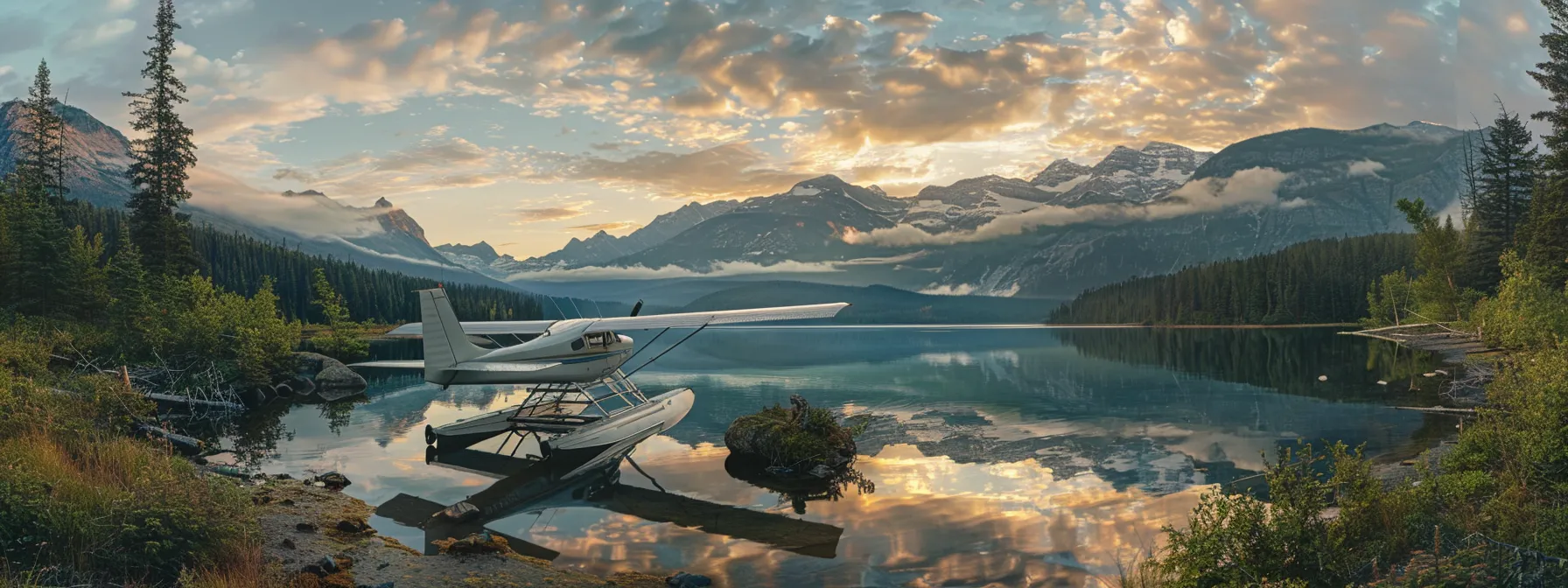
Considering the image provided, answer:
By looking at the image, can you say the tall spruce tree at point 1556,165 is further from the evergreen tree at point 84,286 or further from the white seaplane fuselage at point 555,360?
the evergreen tree at point 84,286

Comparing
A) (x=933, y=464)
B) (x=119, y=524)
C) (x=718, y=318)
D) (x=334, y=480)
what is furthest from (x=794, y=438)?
(x=119, y=524)

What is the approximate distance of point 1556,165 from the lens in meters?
38.7

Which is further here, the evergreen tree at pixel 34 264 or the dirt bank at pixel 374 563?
the evergreen tree at pixel 34 264

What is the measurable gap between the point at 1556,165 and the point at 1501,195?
28392 millimetres

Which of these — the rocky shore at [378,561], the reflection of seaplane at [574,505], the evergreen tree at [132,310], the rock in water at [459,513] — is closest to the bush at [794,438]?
the reflection of seaplane at [574,505]

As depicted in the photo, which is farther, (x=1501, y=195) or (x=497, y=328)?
(x=1501, y=195)

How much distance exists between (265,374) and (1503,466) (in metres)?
40.0

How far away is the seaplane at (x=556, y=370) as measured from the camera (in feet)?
59.8

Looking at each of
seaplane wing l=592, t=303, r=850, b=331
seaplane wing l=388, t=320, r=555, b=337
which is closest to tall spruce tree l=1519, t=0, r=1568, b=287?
seaplane wing l=592, t=303, r=850, b=331

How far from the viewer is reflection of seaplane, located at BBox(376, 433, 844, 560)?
1212 cm

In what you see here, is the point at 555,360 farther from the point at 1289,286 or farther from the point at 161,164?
the point at 1289,286

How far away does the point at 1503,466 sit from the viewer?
1020cm

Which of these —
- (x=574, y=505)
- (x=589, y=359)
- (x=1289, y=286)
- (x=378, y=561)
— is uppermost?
(x=1289, y=286)

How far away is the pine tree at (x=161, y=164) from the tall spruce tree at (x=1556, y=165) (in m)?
73.1
